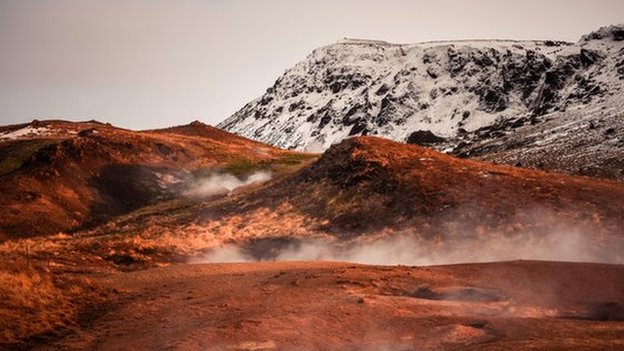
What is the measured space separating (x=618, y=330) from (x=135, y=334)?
1130 centimetres

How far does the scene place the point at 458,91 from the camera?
541 ft

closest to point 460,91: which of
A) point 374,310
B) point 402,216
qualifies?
point 402,216

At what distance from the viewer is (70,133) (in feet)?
202

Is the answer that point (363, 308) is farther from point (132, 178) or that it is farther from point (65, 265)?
point (132, 178)

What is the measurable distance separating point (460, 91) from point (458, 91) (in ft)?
2.27

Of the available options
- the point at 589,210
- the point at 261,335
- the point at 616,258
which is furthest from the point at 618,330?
the point at 589,210

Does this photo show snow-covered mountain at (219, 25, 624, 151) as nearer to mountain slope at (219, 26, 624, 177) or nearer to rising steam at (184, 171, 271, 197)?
mountain slope at (219, 26, 624, 177)

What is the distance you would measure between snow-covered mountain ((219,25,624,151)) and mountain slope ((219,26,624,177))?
0.29 metres

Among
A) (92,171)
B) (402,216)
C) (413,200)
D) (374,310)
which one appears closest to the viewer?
(374,310)

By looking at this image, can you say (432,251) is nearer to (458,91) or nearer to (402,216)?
(402,216)

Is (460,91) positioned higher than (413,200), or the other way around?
(460,91)

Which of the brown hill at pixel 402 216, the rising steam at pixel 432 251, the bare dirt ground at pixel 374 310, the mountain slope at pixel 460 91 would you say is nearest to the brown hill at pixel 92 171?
the brown hill at pixel 402 216

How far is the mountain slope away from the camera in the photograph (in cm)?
12125

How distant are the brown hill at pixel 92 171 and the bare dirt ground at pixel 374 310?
69.3 ft
